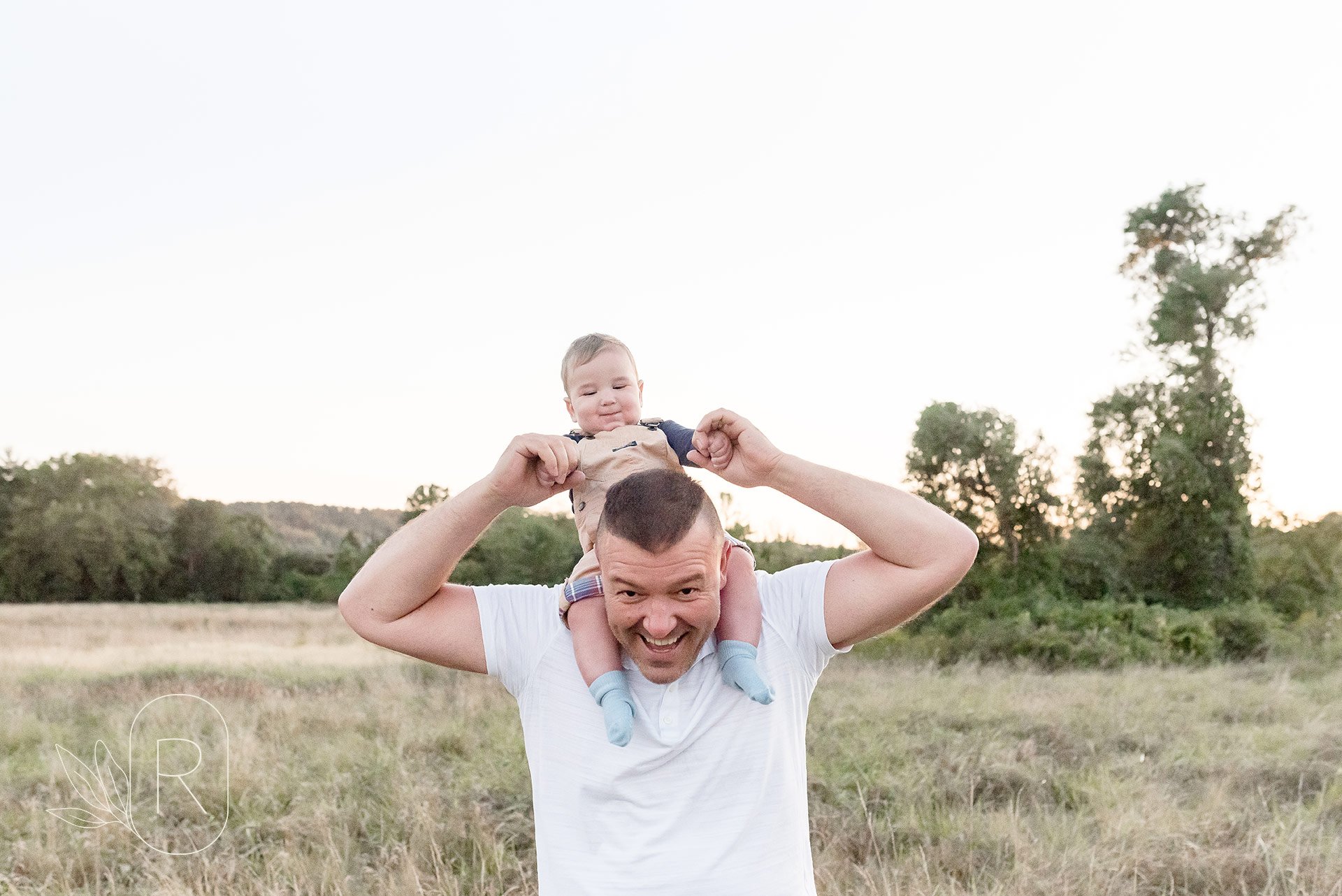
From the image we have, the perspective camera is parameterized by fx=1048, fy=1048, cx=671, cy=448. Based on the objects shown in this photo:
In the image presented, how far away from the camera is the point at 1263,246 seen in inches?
805

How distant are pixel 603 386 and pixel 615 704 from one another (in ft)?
5.31

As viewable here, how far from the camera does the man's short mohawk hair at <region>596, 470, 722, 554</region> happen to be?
2.41m

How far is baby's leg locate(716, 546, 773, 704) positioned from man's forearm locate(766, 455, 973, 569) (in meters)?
0.27

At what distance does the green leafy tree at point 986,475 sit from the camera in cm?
1928

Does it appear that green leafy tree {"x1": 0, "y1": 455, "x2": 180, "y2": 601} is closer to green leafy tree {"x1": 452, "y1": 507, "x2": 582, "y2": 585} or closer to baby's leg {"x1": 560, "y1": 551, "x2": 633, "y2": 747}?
green leafy tree {"x1": 452, "y1": 507, "x2": 582, "y2": 585}

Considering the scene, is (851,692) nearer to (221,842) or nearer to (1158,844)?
(1158,844)

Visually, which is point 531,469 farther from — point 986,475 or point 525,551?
point 525,551

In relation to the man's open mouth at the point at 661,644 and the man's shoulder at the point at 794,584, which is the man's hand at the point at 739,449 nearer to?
the man's shoulder at the point at 794,584

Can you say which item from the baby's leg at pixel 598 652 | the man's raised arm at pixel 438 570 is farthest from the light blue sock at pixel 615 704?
the man's raised arm at pixel 438 570

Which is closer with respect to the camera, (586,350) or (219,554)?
(586,350)

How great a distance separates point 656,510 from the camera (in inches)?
95.8

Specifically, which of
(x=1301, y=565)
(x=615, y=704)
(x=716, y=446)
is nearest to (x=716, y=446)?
(x=716, y=446)

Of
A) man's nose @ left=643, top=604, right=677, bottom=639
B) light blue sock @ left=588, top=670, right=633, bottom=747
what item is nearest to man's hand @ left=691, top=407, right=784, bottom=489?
man's nose @ left=643, top=604, right=677, bottom=639

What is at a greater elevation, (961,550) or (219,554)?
(219,554)
